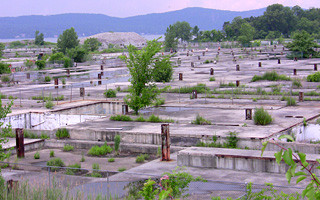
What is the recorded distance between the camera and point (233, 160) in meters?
17.6

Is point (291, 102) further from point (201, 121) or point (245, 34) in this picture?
point (245, 34)

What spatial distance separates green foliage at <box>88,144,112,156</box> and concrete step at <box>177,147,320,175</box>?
15.7 ft

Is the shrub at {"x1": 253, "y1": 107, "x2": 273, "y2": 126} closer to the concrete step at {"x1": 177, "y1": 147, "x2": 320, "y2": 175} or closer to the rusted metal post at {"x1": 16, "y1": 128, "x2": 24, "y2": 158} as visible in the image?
the concrete step at {"x1": 177, "y1": 147, "x2": 320, "y2": 175}

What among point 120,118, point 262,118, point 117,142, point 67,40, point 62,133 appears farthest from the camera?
point 67,40

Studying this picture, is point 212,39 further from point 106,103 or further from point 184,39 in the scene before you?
point 106,103

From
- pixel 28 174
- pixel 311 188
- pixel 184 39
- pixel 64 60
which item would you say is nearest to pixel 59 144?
pixel 28 174

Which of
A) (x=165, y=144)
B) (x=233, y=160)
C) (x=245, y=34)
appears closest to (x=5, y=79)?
(x=165, y=144)

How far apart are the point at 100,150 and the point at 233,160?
6874mm

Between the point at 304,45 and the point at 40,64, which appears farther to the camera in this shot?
the point at 304,45

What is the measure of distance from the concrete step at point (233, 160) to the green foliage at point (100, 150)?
477cm

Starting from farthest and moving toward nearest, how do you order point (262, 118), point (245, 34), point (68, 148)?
point (245, 34)
point (262, 118)
point (68, 148)

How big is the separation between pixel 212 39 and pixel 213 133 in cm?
15231

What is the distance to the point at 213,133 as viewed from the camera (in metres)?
22.3

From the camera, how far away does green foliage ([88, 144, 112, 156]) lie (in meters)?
22.0
